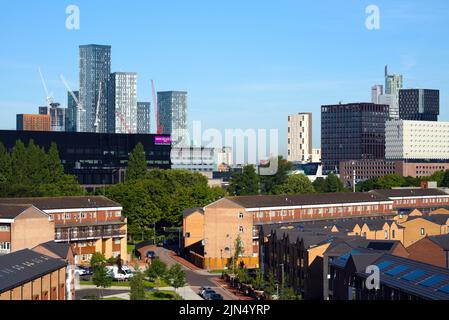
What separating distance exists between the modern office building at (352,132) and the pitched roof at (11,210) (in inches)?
5308

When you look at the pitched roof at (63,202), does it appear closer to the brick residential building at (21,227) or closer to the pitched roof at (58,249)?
the brick residential building at (21,227)

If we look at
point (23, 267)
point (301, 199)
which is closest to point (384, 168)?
point (301, 199)

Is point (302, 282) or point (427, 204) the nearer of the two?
point (302, 282)

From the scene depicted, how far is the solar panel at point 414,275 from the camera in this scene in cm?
2789

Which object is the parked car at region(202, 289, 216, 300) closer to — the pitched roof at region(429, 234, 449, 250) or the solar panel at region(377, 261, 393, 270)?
the pitched roof at region(429, 234, 449, 250)

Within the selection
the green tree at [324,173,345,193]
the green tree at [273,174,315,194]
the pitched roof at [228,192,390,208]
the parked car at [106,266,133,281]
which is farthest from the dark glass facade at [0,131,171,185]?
the parked car at [106,266,133,281]

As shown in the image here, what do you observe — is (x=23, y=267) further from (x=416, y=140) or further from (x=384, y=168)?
(x=416, y=140)

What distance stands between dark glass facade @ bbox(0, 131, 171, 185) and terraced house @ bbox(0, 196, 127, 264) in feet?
118

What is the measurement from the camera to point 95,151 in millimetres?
99625
